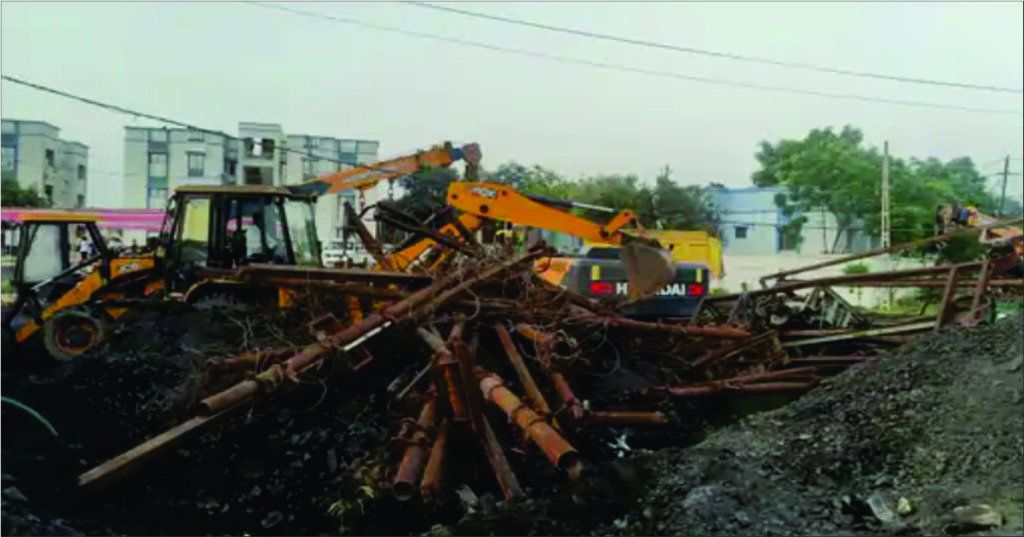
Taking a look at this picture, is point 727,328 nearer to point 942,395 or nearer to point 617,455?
point 617,455

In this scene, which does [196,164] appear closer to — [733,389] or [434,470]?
[733,389]

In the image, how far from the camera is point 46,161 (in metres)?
14.9

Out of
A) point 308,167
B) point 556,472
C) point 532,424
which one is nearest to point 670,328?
point 556,472

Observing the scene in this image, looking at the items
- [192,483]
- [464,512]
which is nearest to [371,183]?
[192,483]

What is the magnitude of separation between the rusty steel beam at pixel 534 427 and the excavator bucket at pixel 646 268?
15.6ft

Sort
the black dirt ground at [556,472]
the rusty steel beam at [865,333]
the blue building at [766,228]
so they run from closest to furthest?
1. the black dirt ground at [556,472]
2. the rusty steel beam at [865,333]
3. the blue building at [766,228]

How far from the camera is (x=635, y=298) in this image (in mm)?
10391

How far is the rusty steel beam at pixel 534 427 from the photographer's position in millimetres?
4645

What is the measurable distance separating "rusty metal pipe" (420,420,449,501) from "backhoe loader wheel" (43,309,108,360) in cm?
467

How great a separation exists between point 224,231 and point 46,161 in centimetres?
740

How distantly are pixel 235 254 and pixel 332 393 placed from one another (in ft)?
10.6

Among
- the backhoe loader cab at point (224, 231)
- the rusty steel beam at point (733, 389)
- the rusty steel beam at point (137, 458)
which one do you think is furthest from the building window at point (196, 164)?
the rusty steel beam at point (137, 458)

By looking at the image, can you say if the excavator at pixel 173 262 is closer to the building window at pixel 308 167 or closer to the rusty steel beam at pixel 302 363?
the rusty steel beam at pixel 302 363

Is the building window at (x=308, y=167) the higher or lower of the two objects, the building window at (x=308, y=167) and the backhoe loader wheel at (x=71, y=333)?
the higher
